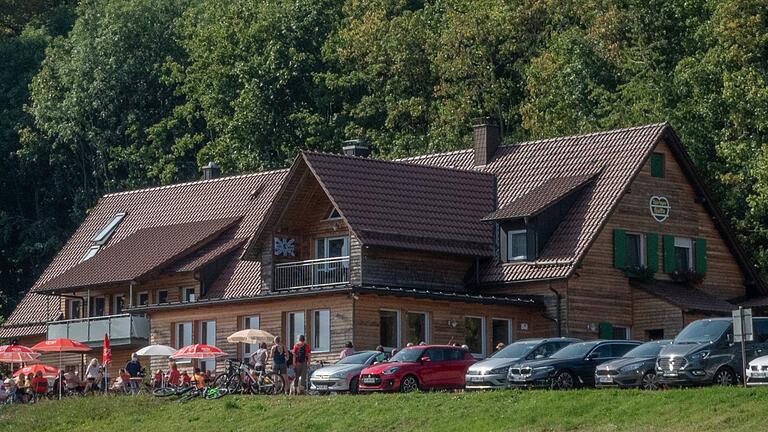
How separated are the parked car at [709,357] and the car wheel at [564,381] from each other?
2.98m

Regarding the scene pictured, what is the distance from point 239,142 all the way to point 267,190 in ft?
55.6

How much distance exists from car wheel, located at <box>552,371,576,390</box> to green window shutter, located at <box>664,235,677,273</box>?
54.8ft

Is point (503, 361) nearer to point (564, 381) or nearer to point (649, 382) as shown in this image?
point (564, 381)

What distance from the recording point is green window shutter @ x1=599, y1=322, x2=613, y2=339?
58.8 metres

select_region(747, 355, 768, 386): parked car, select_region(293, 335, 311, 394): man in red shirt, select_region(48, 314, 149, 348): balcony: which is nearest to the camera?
select_region(747, 355, 768, 386): parked car

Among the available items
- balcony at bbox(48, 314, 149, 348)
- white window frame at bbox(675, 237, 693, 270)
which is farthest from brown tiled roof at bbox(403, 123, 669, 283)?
balcony at bbox(48, 314, 149, 348)

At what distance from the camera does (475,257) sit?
6050cm

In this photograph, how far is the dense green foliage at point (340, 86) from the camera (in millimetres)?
69812

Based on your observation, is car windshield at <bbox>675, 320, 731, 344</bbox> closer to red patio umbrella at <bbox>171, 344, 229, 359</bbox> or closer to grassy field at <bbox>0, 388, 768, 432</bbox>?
grassy field at <bbox>0, 388, 768, 432</bbox>

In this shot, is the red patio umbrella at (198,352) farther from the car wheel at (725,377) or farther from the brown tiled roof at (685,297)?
the car wheel at (725,377)

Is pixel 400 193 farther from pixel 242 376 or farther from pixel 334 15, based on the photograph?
pixel 334 15

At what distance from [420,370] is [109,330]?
2144 cm

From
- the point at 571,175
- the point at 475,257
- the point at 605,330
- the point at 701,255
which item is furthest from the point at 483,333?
the point at 701,255

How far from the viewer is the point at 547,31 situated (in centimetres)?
8288
